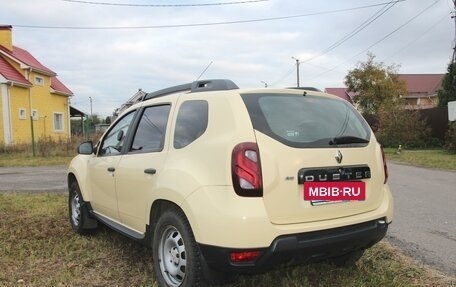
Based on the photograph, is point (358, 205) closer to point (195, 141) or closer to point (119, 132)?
point (195, 141)

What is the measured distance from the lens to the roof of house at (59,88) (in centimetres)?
3382

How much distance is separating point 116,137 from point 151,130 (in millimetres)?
913

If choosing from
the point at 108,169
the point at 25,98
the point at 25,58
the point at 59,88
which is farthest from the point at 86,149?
the point at 59,88

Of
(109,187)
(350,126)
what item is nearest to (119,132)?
→ (109,187)

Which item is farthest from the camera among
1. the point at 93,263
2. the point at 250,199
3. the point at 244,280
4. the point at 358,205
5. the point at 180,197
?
the point at 93,263

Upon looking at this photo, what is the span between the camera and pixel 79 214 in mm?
6062

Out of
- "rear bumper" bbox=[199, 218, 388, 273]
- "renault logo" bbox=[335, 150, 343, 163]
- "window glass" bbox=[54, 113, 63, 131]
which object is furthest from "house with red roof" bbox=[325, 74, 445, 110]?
"rear bumper" bbox=[199, 218, 388, 273]

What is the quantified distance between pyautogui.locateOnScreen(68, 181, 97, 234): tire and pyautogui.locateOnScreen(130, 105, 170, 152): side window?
1.63 meters

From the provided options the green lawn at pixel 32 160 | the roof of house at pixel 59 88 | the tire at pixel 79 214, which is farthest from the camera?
the roof of house at pixel 59 88

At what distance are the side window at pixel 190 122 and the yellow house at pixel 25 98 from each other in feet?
78.4

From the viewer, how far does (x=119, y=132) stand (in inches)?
206

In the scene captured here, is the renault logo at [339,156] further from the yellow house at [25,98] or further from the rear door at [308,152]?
the yellow house at [25,98]

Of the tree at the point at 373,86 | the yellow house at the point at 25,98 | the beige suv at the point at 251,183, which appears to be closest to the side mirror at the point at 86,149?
the beige suv at the point at 251,183

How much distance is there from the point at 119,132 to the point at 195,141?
178 cm
